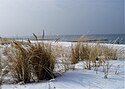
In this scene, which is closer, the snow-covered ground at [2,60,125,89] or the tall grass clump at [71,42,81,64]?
the snow-covered ground at [2,60,125,89]

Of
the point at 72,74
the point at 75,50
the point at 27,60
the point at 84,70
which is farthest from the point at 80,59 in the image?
the point at 27,60

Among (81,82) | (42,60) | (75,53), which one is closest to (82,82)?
(81,82)

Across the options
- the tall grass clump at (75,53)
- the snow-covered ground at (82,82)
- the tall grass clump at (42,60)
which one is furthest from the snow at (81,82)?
the tall grass clump at (75,53)

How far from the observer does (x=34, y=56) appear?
4.51 metres

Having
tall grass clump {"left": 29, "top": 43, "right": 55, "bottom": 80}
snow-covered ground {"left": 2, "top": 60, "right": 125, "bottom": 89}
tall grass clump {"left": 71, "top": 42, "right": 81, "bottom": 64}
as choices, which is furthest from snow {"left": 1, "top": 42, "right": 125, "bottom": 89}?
tall grass clump {"left": 71, "top": 42, "right": 81, "bottom": 64}

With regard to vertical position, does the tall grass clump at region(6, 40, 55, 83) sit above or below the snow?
above

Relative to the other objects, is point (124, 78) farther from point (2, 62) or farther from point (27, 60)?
point (2, 62)

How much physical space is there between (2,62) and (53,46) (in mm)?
848

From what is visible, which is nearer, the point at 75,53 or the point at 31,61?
the point at 31,61

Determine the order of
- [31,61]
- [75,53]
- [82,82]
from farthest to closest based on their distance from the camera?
[75,53] < [31,61] < [82,82]

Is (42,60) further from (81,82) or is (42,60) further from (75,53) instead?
(75,53)

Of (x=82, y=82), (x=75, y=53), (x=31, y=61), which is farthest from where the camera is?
(x=75, y=53)

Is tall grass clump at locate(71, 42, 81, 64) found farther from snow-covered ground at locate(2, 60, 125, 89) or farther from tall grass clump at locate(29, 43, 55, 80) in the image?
tall grass clump at locate(29, 43, 55, 80)

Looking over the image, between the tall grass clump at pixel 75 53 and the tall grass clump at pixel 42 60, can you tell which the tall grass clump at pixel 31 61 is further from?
the tall grass clump at pixel 75 53
